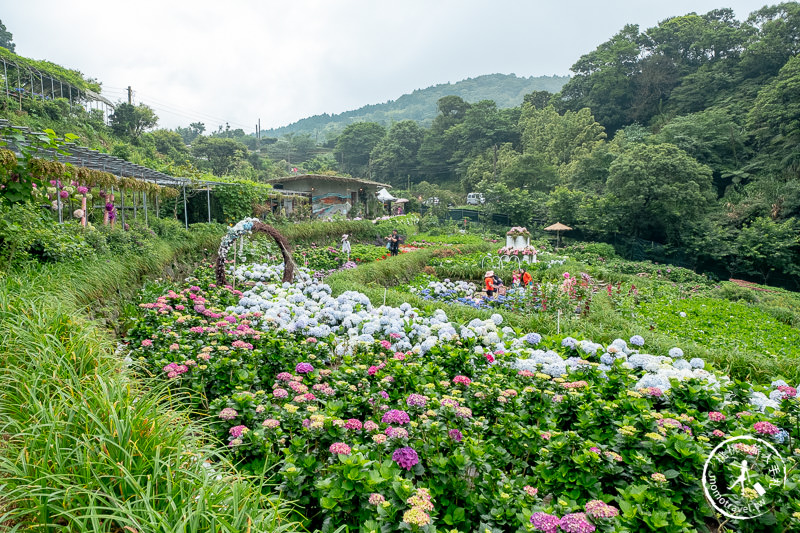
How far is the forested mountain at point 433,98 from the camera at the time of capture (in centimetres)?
13075

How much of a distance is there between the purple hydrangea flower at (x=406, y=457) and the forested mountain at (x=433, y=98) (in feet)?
423

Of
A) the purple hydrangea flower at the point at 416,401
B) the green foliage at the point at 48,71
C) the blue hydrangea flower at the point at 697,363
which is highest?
the green foliage at the point at 48,71

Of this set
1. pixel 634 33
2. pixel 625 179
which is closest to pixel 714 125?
pixel 625 179

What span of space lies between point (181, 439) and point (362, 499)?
0.90 m

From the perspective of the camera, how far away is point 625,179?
71.8 ft

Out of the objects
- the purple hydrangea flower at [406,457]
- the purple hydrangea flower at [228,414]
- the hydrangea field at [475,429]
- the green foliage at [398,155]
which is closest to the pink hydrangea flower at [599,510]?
→ the hydrangea field at [475,429]

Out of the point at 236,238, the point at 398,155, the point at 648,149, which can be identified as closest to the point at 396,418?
the point at 236,238

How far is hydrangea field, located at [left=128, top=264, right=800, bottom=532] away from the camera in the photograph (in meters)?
1.73

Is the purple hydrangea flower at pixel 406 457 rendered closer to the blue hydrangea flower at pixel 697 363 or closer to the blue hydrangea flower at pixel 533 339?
the blue hydrangea flower at pixel 533 339

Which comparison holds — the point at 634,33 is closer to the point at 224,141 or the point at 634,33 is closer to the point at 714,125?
the point at 714,125

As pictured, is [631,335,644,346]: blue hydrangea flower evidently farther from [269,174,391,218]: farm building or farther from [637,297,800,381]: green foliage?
[269,174,391,218]: farm building

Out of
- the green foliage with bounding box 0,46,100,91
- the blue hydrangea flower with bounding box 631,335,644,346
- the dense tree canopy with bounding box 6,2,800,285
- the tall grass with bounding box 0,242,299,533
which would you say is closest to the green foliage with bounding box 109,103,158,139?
the dense tree canopy with bounding box 6,2,800,285

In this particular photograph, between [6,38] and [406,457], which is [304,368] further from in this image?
[6,38]

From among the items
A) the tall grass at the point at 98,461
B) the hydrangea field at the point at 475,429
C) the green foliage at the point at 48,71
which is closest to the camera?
the tall grass at the point at 98,461
